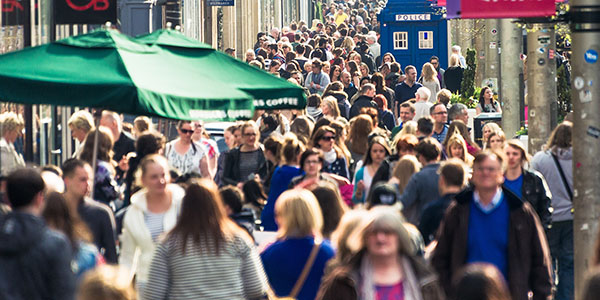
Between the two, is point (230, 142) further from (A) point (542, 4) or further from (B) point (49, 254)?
(B) point (49, 254)

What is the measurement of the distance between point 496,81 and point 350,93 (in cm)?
277

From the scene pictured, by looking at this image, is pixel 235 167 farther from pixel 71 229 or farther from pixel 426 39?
pixel 426 39

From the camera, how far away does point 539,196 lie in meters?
10.1

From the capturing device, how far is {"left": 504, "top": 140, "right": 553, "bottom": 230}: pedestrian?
10.1 meters

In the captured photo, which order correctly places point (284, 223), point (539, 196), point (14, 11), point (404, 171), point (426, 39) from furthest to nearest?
1. point (426, 39)
2. point (14, 11)
3. point (404, 171)
4. point (539, 196)
5. point (284, 223)

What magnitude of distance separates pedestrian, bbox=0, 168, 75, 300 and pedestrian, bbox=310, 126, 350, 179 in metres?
5.84

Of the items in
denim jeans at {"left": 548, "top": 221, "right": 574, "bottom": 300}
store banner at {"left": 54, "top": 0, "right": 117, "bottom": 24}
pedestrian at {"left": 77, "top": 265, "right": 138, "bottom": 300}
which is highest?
store banner at {"left": 54, "top": 0, "right": 117, "bottom": 24}

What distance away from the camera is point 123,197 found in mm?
11094

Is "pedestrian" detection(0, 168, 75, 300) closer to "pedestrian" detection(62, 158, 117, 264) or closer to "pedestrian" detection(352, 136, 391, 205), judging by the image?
"pedestrian" detection(62, 158, 117, 264)

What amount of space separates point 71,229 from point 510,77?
12051 mm

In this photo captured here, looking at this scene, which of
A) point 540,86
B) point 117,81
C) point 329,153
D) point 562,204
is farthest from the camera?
→ point 540,86

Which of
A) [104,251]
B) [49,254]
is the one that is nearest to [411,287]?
[49,254]

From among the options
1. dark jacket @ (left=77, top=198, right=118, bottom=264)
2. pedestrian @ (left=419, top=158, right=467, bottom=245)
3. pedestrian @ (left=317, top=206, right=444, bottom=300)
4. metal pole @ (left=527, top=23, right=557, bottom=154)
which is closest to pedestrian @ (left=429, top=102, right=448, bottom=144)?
metal pole @ (left=527, top=23, right=557, bottom=154)

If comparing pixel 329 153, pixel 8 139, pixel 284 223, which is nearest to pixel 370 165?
pixel 329 153
